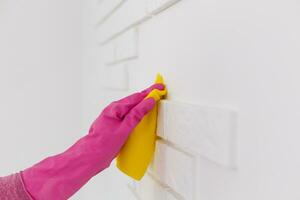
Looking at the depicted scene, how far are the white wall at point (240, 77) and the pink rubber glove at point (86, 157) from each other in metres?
0.07

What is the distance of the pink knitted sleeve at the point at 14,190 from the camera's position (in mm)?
574

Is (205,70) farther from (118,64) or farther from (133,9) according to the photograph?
(118,64)

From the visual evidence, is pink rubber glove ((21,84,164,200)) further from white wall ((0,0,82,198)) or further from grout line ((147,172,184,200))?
white wall ((0,0,82,198))

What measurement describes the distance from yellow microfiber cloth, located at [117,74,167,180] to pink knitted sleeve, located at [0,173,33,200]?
15cm

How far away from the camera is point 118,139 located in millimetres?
579

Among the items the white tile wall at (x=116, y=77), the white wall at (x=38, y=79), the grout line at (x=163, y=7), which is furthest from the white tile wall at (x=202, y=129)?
the white wall at (x=38, y=79)

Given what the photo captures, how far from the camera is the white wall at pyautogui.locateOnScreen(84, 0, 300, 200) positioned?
0.32 m

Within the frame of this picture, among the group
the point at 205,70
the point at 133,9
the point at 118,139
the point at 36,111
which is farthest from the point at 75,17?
the point at 205,70

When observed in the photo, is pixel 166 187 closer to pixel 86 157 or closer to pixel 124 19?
pixel 86 157

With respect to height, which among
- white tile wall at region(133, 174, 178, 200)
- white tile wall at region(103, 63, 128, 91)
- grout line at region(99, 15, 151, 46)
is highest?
grout line at region(99, 15, 151, 46)

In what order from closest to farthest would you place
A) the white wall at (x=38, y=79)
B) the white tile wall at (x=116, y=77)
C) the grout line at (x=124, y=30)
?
1. the grout line at (x=124, y=30)
2. the white tile wall at (x=116, y=77)
3. the white wall at (x=38, y=79)

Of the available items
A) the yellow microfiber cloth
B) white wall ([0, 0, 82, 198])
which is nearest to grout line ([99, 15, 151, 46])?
the yellow microfiber cloth

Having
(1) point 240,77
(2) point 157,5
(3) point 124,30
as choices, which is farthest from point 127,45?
(1) point 240,77

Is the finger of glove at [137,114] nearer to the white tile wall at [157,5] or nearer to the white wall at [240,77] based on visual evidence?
the white wall at [240,77]
